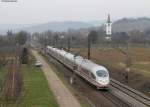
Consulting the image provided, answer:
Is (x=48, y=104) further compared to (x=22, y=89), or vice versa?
(x=22, y=89)

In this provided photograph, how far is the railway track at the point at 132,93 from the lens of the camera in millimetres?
44838

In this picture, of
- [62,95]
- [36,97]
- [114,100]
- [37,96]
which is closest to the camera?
[114,100]

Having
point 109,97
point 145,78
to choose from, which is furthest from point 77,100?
point 145,78

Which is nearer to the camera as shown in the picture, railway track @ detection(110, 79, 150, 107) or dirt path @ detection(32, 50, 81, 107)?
dirt path @ detection(32, 50, 81, 107)

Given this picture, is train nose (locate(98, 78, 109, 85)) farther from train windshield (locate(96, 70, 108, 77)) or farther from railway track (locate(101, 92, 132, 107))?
railway track (locate(101, 92, 132, 107))

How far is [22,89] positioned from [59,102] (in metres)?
13.5

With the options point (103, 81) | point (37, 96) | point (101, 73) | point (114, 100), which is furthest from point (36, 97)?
point (101, 73)

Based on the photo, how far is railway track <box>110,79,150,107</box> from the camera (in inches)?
1765

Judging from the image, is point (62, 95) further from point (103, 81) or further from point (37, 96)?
point (103, 81)

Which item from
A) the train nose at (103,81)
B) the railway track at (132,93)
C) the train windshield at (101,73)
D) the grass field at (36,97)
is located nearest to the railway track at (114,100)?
the train nose at (103,81)

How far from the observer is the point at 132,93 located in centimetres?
5100

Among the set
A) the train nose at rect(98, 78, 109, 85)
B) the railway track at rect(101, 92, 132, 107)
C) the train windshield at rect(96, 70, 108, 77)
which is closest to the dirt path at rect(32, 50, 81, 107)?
the railway track at rect(101, 92, 132, 107)

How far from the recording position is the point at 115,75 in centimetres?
7125

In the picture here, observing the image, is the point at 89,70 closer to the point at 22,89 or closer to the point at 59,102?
the point at 22,89
